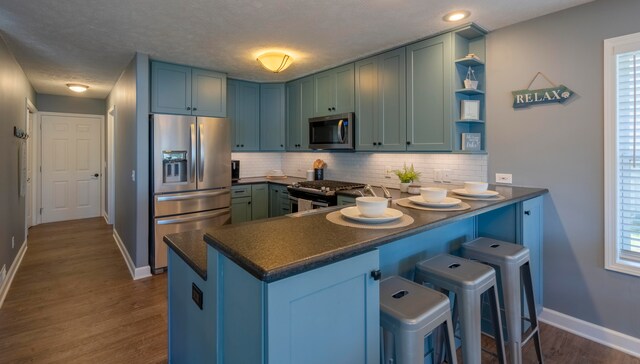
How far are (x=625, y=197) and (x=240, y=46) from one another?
135 inches

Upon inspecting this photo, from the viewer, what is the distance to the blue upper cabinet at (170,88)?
3619mm

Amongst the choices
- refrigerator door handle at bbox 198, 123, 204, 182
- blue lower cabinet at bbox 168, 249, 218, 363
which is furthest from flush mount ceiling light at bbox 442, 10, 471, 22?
refrigerator door handle at bbox 198, 123, 204, 182

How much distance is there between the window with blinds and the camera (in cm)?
218

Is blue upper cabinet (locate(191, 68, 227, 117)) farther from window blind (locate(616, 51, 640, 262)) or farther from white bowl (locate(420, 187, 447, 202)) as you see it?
window blind (locate(616, 51, 640, 262))

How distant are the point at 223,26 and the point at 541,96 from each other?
2.67m

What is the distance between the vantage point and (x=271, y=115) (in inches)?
193

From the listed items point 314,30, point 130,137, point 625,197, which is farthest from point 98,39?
point 625,197

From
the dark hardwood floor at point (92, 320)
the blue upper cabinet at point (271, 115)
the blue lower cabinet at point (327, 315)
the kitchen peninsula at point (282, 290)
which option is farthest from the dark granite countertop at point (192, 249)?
the blue upper cabinet at point (271, 115)

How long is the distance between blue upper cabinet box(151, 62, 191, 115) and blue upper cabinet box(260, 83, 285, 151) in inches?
48.9

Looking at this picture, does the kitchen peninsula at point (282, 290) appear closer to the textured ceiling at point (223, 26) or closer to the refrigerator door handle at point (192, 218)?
the textured ceiling at point (223, 26)

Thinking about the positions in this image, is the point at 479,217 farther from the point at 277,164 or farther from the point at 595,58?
the point at 277,164

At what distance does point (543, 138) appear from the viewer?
8.50 ft

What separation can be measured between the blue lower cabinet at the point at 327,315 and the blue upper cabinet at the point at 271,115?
12.9 ft

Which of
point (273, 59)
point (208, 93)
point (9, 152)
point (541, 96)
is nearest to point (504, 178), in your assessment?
point (541, 96)
